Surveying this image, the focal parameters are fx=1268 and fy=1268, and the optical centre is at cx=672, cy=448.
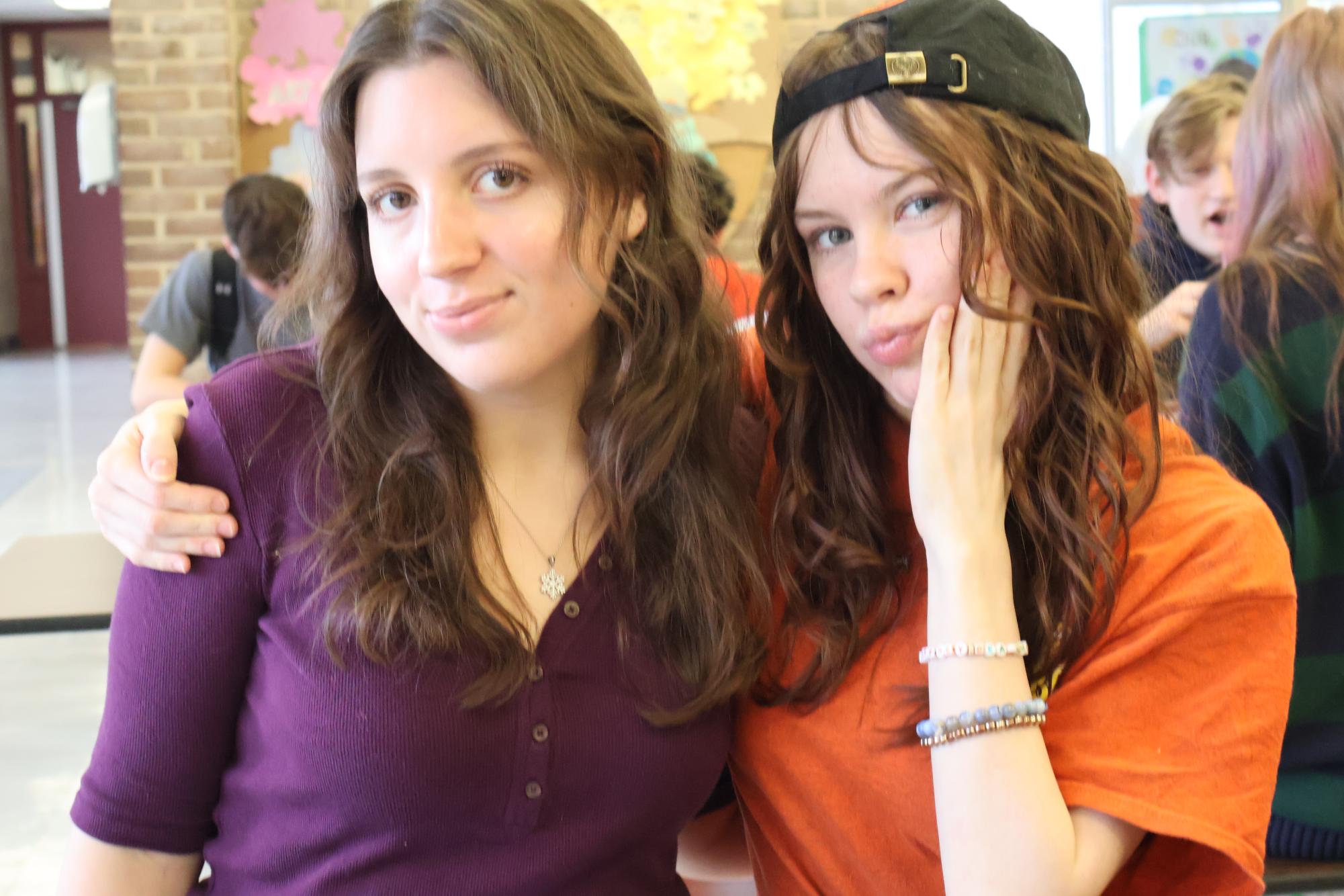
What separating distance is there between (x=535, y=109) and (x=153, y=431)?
494 mm

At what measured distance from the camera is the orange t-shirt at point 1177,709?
1087 millimetres

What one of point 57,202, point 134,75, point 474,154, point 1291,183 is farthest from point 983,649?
point 57,202

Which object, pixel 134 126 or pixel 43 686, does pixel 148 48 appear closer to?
pixel 134 126

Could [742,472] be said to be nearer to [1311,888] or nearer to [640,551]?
[640,551]

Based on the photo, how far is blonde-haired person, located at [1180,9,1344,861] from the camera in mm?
1693

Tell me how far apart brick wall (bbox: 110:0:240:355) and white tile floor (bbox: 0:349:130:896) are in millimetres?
816

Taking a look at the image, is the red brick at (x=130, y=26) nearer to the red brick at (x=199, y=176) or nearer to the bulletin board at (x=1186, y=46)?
the red brick at (x=199, y=176)

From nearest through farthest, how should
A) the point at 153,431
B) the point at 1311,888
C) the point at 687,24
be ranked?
the point at 153,431 → the point at 1311,888 → the point at 687,24

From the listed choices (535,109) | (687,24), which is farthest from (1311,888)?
(687,24)

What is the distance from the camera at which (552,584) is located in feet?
4.16

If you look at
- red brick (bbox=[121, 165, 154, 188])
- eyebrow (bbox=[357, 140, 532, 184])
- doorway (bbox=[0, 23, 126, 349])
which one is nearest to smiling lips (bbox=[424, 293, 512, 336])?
eyebrow (bbox=[357, 140, 532, 184])

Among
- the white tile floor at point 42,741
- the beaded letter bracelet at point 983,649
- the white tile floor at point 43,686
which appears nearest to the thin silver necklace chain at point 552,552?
the beaded letter bracelet at point 983,649

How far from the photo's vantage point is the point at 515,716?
116 cm

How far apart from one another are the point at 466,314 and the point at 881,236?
0.38m
